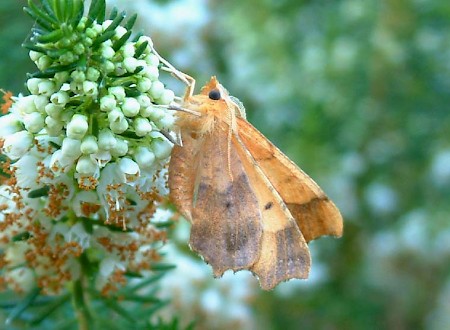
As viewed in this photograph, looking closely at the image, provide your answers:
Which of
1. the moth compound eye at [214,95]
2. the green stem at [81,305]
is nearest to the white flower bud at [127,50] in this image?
the moth compound eye at [214,95]

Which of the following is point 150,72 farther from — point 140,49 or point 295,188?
point 295,188

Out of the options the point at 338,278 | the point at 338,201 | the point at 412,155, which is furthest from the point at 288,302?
the point at 412,155

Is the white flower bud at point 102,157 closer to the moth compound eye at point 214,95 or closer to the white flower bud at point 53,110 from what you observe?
the white flower bud at point 53,110

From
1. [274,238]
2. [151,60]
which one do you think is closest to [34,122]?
[151,60]

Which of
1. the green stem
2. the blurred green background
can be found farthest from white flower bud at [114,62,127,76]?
the blurred green background

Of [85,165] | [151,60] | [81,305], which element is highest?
[151,60]

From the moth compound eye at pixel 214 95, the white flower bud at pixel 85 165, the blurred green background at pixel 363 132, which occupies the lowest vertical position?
the white flower bud at pixel 85 165

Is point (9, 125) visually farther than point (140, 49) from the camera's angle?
Yes
